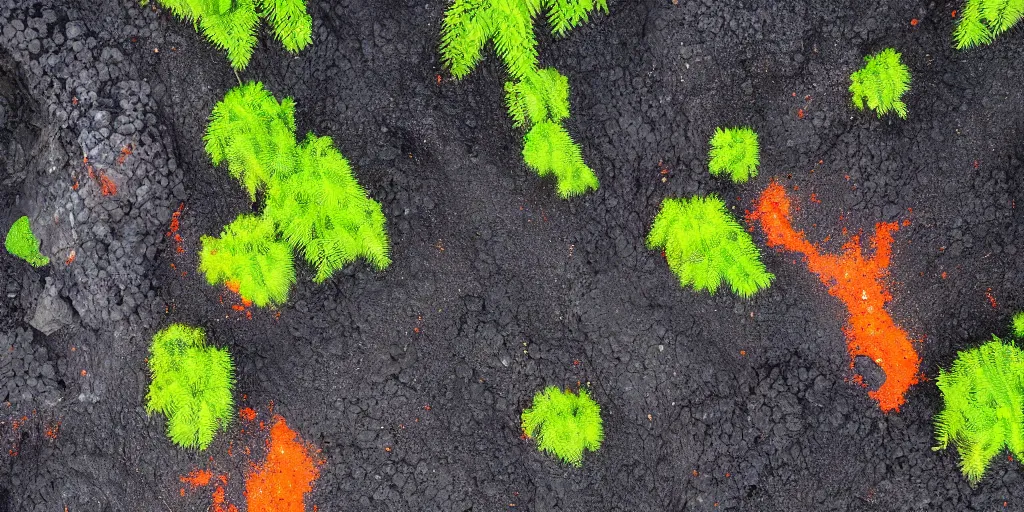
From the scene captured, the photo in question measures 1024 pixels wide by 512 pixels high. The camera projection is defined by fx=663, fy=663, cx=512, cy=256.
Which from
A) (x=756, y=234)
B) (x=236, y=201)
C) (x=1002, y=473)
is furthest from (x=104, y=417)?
(x=1002, y=473)

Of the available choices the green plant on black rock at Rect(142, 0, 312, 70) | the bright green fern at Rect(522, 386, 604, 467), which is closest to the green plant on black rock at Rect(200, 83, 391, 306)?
the green plant on black rock at Rect(142, 0, 312, 70)

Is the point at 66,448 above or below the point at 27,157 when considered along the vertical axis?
below

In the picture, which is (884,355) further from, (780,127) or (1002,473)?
(780,127)

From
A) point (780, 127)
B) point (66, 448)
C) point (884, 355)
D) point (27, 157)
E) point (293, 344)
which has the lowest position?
point (66, 448)

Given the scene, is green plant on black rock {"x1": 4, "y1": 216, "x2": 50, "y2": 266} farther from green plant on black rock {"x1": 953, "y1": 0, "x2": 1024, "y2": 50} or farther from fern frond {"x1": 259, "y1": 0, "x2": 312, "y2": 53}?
green plant on black rock {"x1": 953, "y1": 0, "x2": 1024, "y2": 50}

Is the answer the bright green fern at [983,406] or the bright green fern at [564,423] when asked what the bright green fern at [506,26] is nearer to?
the bright green fern at [564,423]

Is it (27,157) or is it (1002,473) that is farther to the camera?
(27,157)
